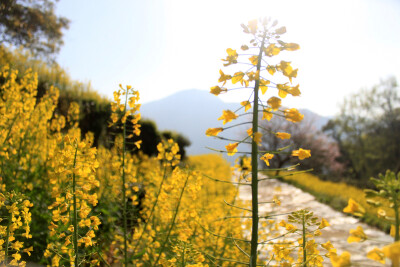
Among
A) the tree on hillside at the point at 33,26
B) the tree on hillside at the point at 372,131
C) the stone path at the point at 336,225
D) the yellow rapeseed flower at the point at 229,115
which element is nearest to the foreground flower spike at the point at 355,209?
the yellow rapeseed flower at the point at 229,115

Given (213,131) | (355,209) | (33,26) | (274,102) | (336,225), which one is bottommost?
(336,225)

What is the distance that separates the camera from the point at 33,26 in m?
14.3

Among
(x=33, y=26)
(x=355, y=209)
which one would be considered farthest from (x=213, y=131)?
(x=33, y=26)

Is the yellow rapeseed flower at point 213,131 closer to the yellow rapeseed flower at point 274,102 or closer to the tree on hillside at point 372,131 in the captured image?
the yellow rapeseed flower at point 274,102

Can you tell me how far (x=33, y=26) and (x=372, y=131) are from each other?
2599cm

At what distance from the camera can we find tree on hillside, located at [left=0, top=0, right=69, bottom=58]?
12984 mm

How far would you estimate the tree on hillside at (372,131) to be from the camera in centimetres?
2498

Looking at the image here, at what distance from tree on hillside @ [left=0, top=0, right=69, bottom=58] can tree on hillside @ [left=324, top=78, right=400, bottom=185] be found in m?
22.7

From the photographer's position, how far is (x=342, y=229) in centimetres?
675

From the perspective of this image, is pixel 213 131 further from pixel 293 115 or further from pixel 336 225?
pixel 336 225

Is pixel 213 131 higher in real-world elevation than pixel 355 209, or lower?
higher

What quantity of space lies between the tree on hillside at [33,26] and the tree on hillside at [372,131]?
74.3ft

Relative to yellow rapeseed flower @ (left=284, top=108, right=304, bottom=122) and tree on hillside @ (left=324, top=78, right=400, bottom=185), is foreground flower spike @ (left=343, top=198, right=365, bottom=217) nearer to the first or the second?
yellow rapeseed flower @ (left=284, top=108, right=304, bottom=122)

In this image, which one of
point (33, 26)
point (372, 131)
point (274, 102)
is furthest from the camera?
point (372, 131)
